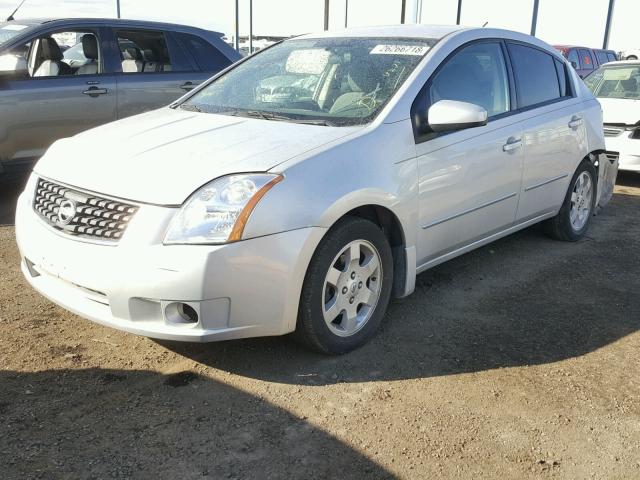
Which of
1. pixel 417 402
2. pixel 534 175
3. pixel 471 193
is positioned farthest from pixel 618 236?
pixel 417 402

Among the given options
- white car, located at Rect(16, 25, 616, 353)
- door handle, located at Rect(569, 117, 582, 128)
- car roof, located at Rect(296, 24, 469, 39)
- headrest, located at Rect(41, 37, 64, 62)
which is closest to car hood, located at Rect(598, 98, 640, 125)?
door handle, located at Rect(569, 117, 582, 128)

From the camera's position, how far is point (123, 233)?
9.50 ft

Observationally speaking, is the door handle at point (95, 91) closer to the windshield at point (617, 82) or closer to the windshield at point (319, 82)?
the windshield at point (319, 82)

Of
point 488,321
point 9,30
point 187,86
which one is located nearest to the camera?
point 488,321

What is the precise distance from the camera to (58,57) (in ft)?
21.5

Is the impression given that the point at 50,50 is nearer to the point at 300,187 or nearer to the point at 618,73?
the point at 300,187

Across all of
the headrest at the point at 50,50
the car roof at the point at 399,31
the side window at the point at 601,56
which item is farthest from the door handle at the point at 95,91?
the side window at the point at 601,56

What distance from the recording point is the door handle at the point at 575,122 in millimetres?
5020

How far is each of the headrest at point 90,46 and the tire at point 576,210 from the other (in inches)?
181

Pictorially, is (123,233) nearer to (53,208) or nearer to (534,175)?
(53,208)

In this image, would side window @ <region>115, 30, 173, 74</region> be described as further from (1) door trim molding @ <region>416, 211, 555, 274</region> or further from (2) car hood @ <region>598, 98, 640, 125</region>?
(2) car hood @ <region>598, 98, 640, 125</region>

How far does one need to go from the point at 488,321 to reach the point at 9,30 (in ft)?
17.5

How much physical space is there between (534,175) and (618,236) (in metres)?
1.67

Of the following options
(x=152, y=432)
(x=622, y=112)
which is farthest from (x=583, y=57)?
(x=152, y=432)
